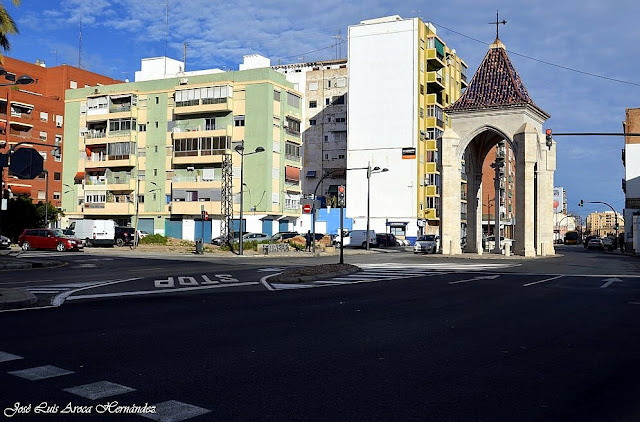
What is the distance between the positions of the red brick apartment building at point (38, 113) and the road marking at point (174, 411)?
75166 mm

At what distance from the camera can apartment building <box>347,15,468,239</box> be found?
72.5 meters

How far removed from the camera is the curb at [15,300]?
11524 mm

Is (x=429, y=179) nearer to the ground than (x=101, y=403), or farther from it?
farther from it

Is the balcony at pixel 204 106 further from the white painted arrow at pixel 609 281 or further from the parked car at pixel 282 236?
the white painted arrow at pixel 609 281

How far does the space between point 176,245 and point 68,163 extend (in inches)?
1449

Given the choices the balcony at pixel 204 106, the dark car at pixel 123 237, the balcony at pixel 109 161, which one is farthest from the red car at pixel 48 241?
the balcony at pixel 109 161

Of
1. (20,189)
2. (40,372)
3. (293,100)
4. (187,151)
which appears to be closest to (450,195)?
(293,100)

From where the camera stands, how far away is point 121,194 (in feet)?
241

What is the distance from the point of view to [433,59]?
73938 mm

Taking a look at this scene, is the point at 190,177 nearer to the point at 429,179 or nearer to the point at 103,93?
the point at 103,93

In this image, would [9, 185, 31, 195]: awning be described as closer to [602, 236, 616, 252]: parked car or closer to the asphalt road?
[602, 236, 616, 252]: parked car

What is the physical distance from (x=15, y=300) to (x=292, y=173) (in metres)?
58.7

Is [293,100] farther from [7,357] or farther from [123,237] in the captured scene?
[7,357]

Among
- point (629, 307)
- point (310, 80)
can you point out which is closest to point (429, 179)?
point (310, 80)
